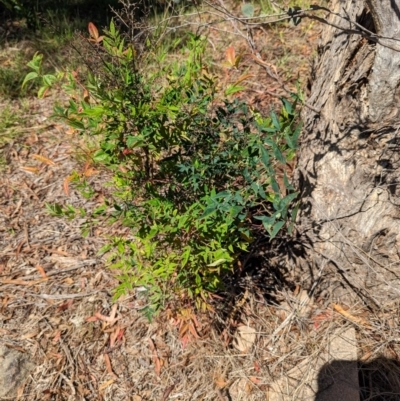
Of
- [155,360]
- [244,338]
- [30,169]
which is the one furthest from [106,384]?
[30,169]

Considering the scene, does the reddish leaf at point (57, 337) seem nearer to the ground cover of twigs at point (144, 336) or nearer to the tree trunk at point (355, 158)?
the ground cover of twigs at point (144, 336)

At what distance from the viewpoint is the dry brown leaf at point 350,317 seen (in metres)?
2.26

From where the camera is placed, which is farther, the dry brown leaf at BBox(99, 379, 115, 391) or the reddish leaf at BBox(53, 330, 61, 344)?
the reddish leaf at BBox(53, 330, 61, 344)

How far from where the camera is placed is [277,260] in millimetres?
2447

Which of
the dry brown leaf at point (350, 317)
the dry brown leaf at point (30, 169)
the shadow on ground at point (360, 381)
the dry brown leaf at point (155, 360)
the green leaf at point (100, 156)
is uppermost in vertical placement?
the green leaf at point (100, 156)

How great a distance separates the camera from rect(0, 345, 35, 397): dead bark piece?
2.27 m

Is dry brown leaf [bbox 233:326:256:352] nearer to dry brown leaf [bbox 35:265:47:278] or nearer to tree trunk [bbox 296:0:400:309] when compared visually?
tree trunk [bbox 296:0:400:309]

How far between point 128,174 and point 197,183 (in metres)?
0.33

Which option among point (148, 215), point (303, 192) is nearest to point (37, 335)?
point (148, 215)

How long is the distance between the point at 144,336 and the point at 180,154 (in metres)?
1.20

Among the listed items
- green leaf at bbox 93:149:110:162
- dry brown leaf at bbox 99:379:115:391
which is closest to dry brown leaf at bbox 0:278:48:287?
dry brown leaf at bbox 99:379:115:391

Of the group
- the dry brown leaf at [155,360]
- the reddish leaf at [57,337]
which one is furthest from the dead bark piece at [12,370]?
the dry brown leaf at [155,360]

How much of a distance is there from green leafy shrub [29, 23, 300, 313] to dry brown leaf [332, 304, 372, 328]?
73cm

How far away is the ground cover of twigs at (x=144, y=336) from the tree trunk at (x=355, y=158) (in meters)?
0.23
